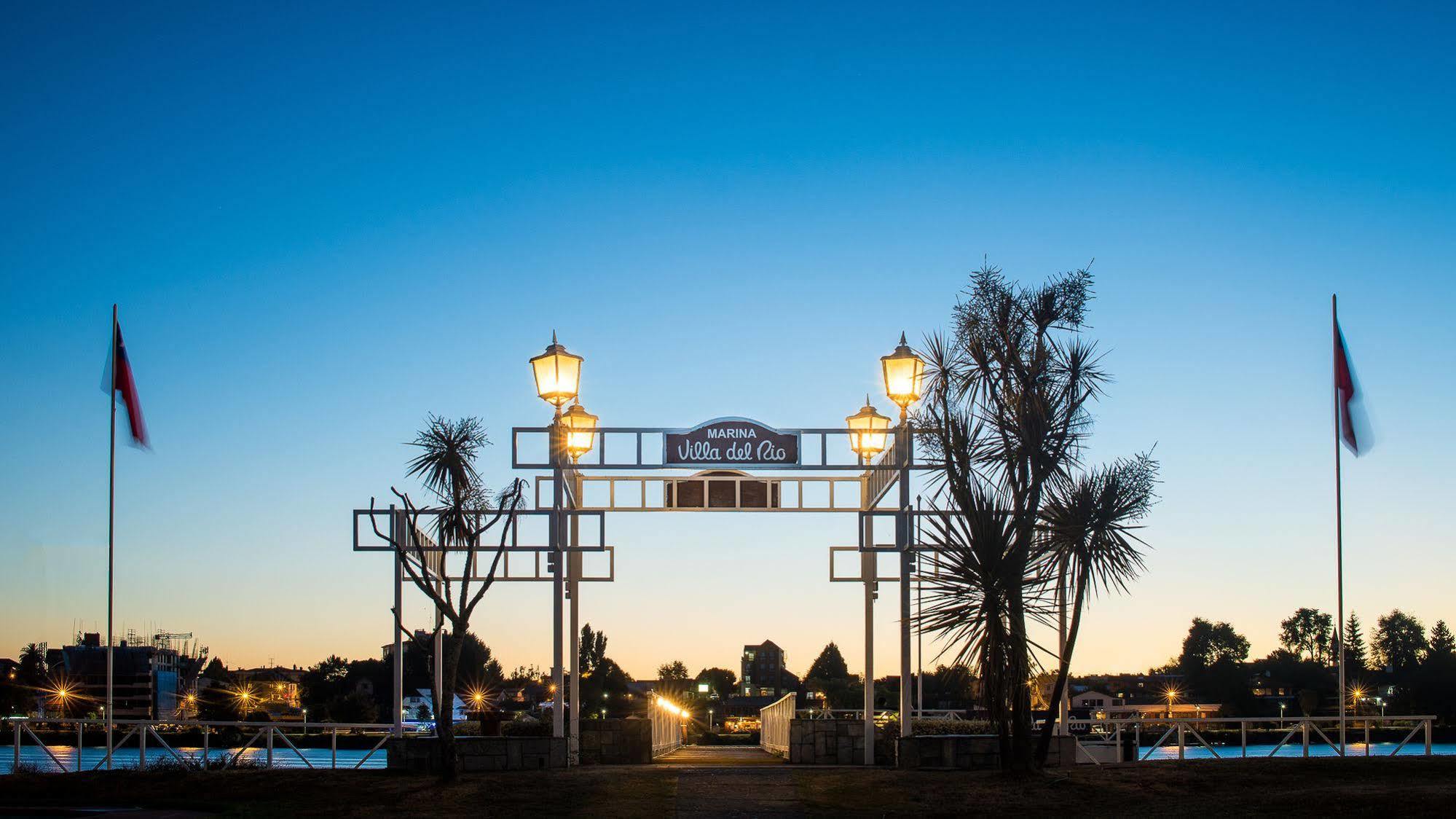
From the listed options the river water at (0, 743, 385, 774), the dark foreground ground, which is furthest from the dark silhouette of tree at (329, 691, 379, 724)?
the dark foreground ground

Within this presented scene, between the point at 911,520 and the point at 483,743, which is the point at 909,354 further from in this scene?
the point at 483,743

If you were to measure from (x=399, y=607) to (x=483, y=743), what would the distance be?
2.63 meters

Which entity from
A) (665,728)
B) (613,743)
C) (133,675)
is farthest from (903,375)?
(133,675)

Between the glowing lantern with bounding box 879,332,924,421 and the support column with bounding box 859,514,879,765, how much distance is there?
2235mm

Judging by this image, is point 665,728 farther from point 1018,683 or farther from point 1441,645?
point 1441,645

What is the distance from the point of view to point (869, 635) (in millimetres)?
23969

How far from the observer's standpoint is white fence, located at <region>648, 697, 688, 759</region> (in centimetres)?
3022

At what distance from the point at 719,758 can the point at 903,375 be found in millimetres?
9550

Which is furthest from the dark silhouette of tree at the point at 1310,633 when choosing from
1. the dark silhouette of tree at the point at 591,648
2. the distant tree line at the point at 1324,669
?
the dark silhouette of tree at the point at 591,648

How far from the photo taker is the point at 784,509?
23469 millimetres

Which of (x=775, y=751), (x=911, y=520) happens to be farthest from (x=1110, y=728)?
(x=911, y=520)

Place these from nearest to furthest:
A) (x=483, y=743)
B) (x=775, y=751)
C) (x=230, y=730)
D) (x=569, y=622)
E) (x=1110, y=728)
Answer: (x=483, y=743) < (x=569, y=622) < (x=775, y=751) < (x=1110, y=728) < (x=230, y=730)

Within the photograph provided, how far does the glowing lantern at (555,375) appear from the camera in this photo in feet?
74.2

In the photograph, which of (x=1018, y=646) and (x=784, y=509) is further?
(x=784, y=509)
